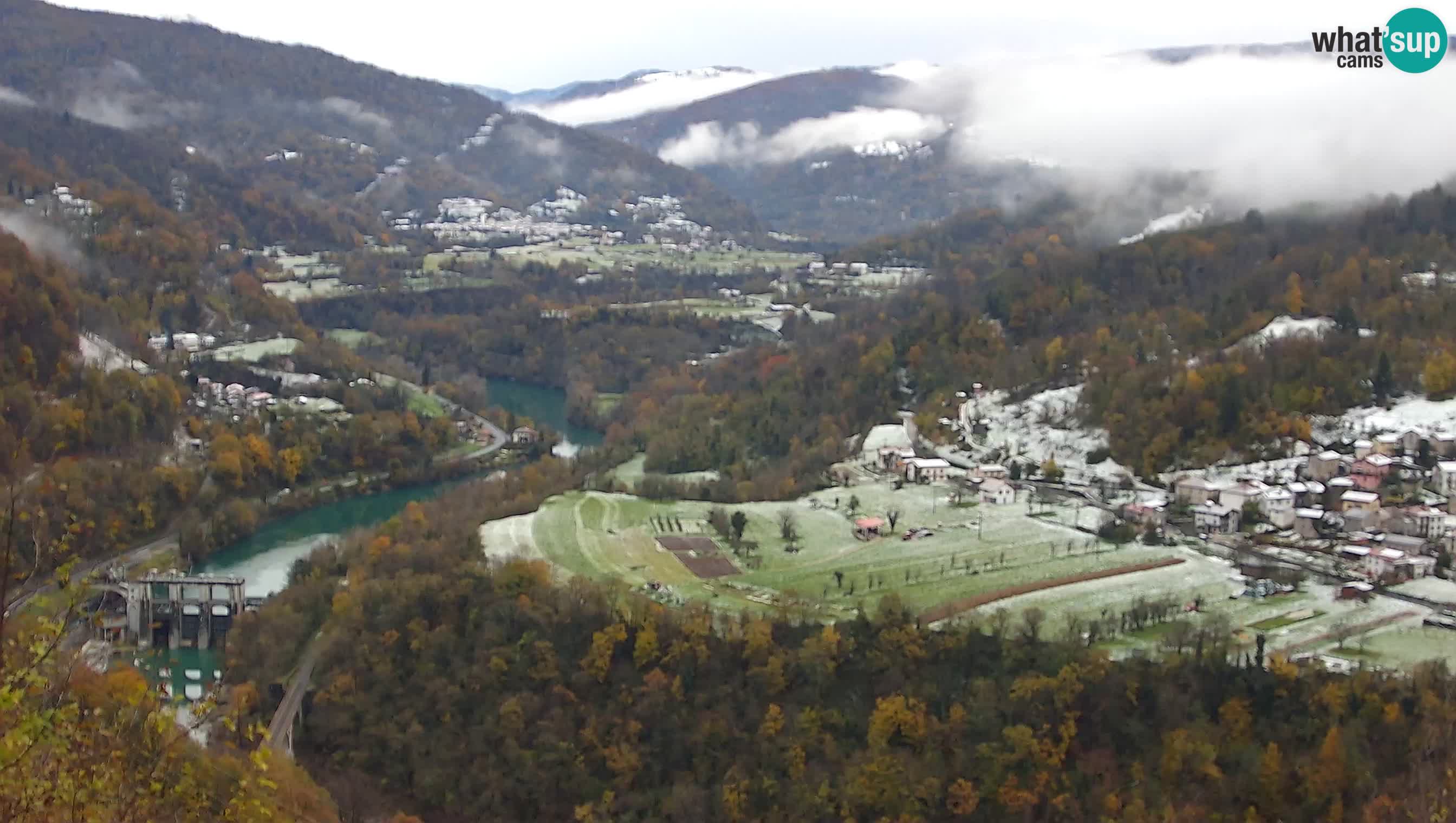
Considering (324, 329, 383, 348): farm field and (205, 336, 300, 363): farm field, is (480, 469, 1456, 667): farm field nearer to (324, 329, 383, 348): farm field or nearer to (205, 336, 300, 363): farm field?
(205, 336, 300, 363): farm field

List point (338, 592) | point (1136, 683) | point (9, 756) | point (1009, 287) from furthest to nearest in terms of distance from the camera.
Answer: point (1009, 287)
point (338, 592)
point (1136, 683)
point (9, 756)

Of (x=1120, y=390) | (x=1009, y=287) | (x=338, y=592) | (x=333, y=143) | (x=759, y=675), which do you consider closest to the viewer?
(x=759, y=675)

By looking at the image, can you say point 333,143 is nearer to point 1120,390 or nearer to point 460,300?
point 460,300

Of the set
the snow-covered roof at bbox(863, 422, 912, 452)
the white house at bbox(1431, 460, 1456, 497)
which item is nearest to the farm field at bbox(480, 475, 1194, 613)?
the snow-covered roof at bbox(863, 422, 912, 452)

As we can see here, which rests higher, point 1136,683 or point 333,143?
point 333,143

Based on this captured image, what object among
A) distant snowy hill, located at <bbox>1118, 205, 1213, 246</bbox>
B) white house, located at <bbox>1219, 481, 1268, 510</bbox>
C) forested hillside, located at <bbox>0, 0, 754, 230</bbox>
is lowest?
white house, located at <bbox>1219, 481, 1268, 510</bbox>

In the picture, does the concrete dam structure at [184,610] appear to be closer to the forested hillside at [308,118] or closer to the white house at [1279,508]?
the white house at [1279,508]

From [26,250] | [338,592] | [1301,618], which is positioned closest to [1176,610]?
[1301,618]
